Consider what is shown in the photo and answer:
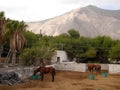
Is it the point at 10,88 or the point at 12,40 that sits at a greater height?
the point at 12,40

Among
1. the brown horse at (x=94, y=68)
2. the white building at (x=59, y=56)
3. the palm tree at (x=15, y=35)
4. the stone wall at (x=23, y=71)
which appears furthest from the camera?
the white building at (x=59, y=56)

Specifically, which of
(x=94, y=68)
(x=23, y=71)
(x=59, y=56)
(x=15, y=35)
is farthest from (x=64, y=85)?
(x=59, y=56)

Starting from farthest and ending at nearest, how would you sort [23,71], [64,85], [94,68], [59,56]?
[59,56] < [94,68] < [23,71] < [64,85]

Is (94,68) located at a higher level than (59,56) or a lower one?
lower

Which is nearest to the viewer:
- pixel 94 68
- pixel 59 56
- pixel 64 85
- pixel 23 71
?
pixel 64 85

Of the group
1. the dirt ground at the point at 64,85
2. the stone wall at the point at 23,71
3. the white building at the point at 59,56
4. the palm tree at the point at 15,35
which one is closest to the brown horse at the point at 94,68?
the white building at the point at 59,56

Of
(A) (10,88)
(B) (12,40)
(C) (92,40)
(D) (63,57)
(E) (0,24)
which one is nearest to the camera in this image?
(A) (10,88)

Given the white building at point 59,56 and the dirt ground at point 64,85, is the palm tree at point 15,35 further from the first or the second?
the white building at point 59,56

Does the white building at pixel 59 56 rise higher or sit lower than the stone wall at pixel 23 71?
higher

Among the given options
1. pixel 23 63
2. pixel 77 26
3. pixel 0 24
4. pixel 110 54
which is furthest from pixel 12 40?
pixel 77 26

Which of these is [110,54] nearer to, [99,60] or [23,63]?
[99,60]

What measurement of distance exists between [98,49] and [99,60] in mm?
2612

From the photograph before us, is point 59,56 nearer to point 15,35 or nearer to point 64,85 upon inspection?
point 15,35

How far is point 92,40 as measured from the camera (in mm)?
75562
